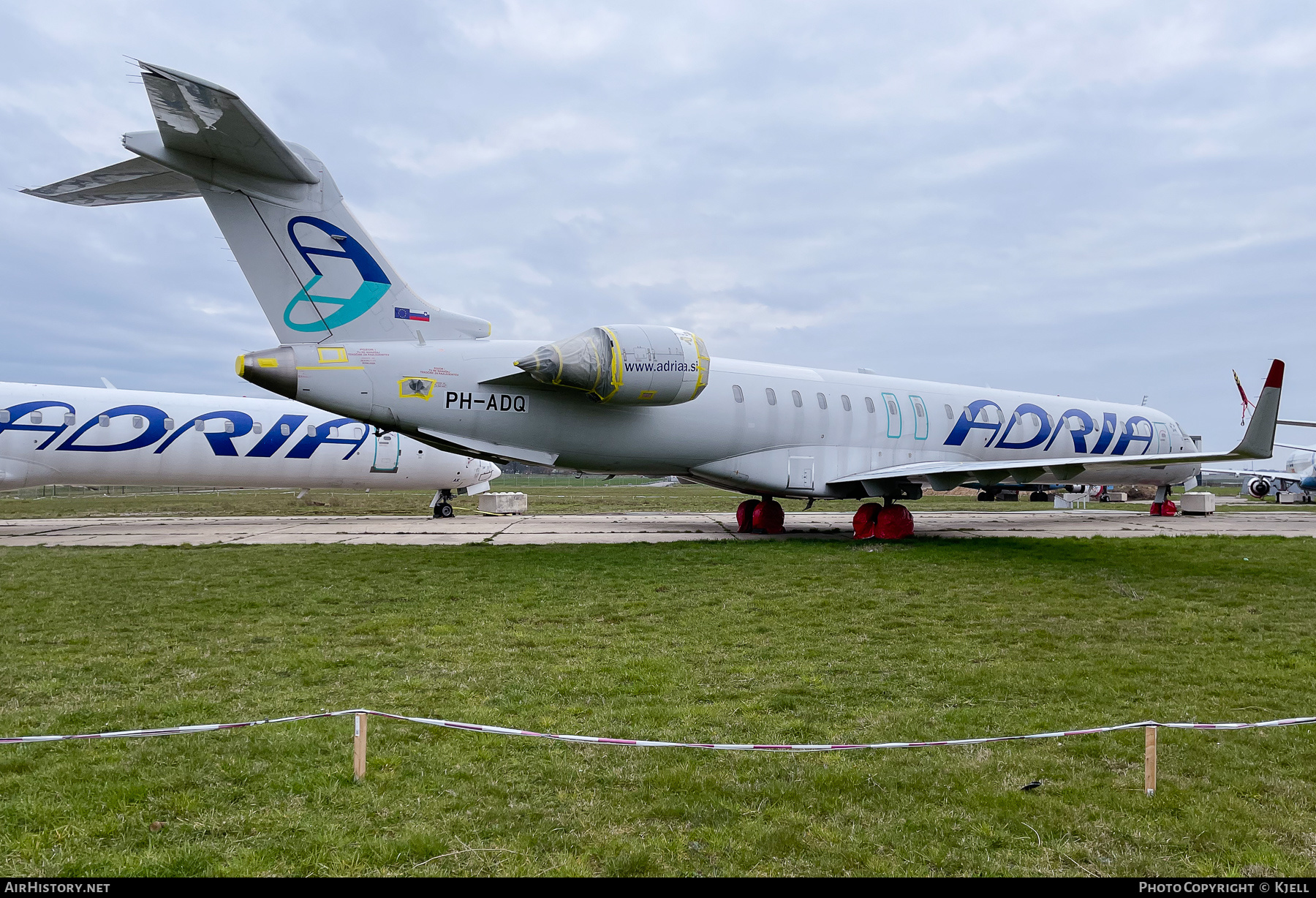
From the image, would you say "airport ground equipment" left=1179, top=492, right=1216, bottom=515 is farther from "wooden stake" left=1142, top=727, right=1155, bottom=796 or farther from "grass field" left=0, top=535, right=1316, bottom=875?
"wooden stake" left=1142, top=727, right=1155, bottom=796

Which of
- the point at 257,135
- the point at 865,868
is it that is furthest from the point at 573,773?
the point at 257,135

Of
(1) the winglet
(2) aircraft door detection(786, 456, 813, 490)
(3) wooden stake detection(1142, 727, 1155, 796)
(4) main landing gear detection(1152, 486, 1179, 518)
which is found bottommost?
(3) wooden stake detection(1142, 727, 1155, 796)

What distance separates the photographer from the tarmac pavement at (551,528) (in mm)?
17672

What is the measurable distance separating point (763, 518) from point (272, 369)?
38.6 feet

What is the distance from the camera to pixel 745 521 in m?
19.8

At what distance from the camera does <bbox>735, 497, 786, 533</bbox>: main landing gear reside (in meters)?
19.4

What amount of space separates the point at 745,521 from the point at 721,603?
1042cm

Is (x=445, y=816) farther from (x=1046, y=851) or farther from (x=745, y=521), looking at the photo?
(x=745, y=521)

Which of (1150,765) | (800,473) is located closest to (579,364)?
(800,473)

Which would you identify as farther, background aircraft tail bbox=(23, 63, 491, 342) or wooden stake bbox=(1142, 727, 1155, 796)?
background aircraft tail bbox=(23, 63, 491, 342)

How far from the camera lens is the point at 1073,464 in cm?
1469

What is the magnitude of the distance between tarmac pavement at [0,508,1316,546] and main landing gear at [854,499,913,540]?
2.06 ft

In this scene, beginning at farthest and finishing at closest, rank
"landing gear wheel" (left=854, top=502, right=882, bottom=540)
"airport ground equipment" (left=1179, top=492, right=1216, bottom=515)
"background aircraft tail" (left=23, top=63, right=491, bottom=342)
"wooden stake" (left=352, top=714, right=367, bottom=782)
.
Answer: "airport ground equipment" (left=1179, top=492, right=1216, bottom=515) → "landing gear wheel" (left=854, top=502, right=882, bottom=540) → "background aircraft tail" (left=23, top=63, right=491, bottom=342) → "wooden stake" (left=352, top=714, right=367, bottom=782)

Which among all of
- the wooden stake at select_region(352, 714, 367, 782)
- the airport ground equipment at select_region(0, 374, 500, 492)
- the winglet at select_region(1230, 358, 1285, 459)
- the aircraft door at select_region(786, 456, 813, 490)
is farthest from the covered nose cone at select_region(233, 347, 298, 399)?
the winglet at select_region(1230, 358, 1285, 459)
